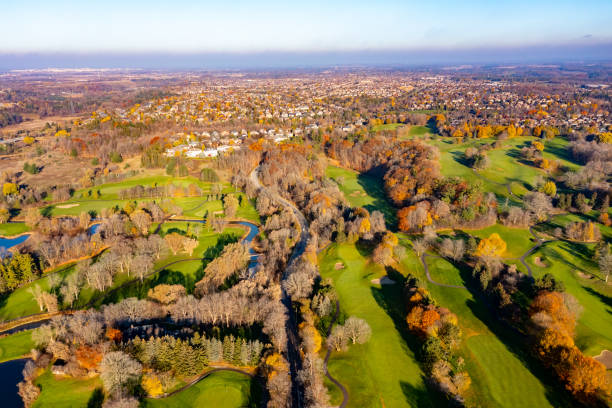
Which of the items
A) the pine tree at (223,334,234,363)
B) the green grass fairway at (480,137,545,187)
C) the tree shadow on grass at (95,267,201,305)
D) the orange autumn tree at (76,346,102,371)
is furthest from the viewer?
the green grass fairway at (480,137,545,187)

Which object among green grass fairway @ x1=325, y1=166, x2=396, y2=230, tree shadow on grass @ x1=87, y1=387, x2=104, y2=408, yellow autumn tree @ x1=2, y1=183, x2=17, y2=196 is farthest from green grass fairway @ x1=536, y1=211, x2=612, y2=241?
yellow autumn tree @ x1=2, y1=183, x2=17, y2=196

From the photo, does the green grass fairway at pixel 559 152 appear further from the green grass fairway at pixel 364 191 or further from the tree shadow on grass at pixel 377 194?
the green grass fairway at pixel 364 191

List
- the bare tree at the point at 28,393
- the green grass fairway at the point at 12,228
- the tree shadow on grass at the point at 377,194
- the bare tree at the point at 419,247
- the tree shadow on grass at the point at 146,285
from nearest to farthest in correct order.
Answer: the bare tree at the point at 28,393
the tree shadow on grass at the point at 146,285
the bare tree at the point at 419,247
the green grass fairway at the point at 12,228
the tree shadow on grass at the point at 377,194

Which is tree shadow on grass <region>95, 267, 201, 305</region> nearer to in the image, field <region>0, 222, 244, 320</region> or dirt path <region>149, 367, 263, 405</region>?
field <region>0, 222, 244, 320</region>

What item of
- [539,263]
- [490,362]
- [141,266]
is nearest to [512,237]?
[539,263]

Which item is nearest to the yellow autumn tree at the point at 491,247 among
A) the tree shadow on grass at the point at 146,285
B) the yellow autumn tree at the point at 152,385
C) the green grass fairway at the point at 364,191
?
the green grass fairway at the point at 364,191

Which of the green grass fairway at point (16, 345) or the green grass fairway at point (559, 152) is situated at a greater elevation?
the green grass fairway at point (559, 152)

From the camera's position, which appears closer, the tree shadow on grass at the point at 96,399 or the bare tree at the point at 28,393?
the tree shadow on grass at the point at 96,399

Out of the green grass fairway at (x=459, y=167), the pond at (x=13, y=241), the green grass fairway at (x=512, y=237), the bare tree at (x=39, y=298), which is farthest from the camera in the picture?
the green grass fairway at (x=459, y=167)
